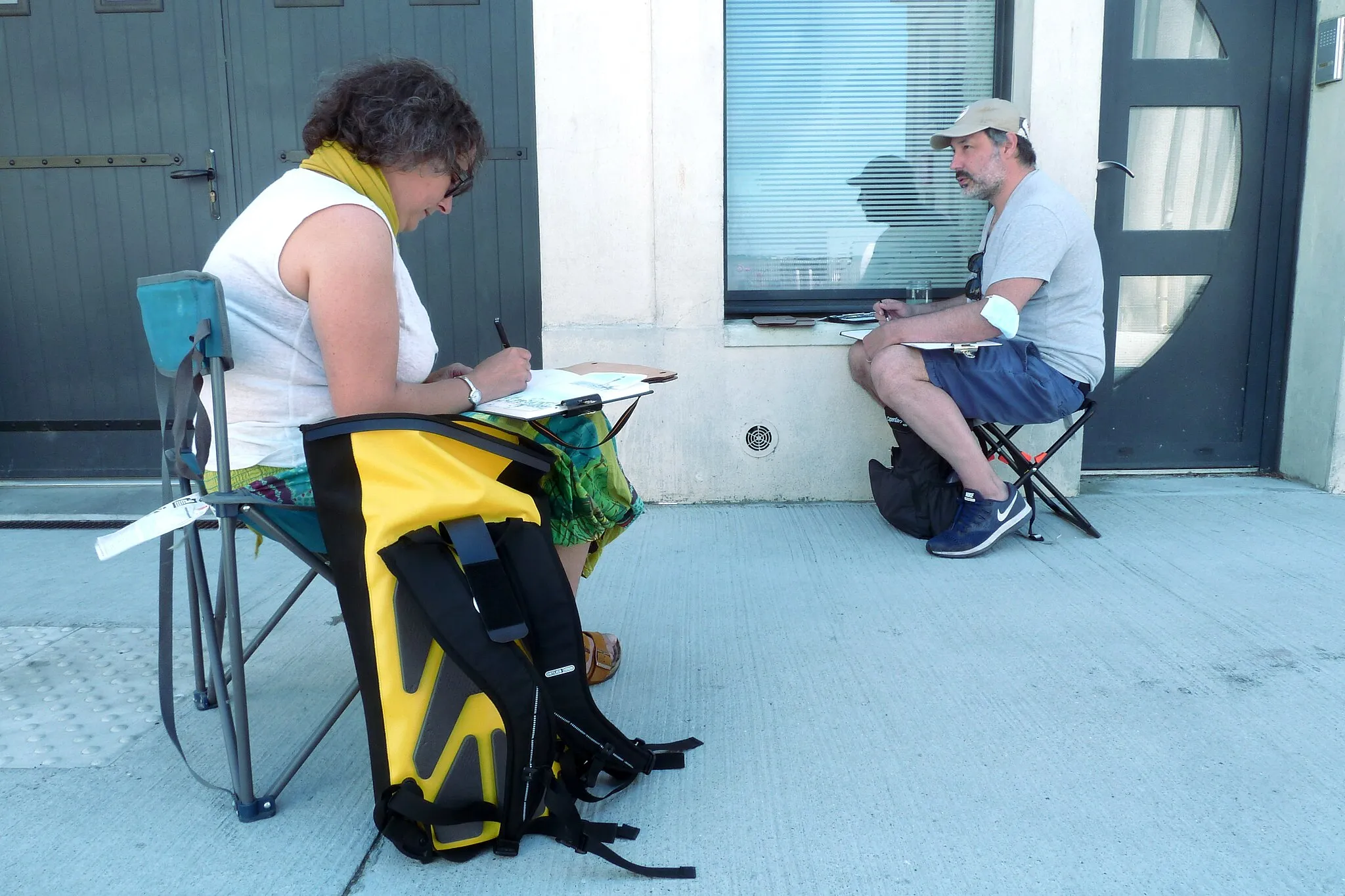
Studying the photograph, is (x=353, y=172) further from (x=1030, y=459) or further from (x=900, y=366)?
(x=1030, y=459)

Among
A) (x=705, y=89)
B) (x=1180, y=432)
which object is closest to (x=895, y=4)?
(x=705, y=89)

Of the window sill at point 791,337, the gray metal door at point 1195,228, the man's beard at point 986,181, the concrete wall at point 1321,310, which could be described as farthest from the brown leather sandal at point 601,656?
the concrete wall at point 1321,310

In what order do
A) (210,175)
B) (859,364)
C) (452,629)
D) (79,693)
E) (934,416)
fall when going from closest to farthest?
1. (452,629)
2. (79,693)
3. (934,416)
4. (859,364)
5. (210,175)

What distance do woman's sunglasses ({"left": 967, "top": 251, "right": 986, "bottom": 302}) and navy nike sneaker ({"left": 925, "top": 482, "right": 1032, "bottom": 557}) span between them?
2.37 feet

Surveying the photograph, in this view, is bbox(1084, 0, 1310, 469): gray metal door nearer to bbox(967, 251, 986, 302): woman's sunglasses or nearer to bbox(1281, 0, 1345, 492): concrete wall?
bbox(1281, 0, 1345, 492): concrete wall

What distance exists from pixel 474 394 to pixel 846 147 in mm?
2822

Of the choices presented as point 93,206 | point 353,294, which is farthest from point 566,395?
point 93,206

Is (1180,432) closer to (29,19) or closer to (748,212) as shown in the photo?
(748,212)

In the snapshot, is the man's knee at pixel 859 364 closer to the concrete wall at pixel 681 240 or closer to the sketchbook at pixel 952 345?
the concrete wall at pixel 681 240

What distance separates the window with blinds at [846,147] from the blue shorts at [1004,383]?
969mm

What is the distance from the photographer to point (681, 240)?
406 cm

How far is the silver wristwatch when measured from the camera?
1983 millimetres

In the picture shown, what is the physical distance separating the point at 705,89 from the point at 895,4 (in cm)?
94

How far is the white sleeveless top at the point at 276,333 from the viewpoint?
73.3 inches
